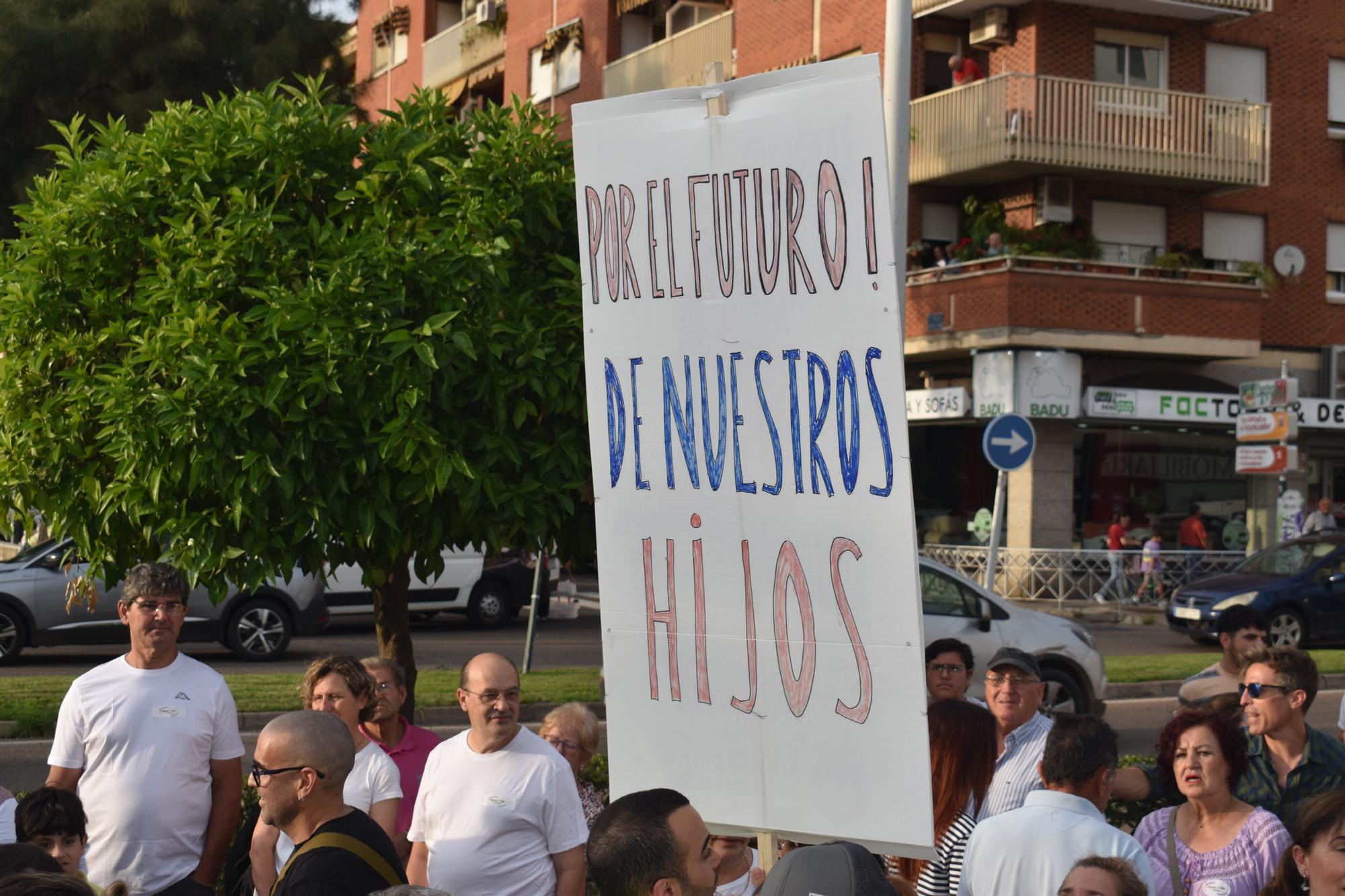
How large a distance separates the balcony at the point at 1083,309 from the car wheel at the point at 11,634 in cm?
1581

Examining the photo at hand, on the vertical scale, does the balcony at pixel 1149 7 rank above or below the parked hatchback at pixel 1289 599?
above

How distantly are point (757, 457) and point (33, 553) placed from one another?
14.7 m

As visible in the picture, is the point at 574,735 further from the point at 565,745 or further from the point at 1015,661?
the point at 1015,661

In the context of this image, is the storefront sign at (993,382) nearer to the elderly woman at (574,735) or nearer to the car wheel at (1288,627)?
the car wheel at (1288,627)

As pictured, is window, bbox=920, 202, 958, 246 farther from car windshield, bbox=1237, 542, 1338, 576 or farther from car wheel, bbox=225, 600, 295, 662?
car wheel, bbox=225, 600, 295, 662

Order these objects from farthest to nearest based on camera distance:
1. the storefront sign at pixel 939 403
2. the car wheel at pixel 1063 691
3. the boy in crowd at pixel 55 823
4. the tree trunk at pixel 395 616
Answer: the storefront sign at pixel 939 403
the car wheel at pixel 1063 691
the tree trunk at pixel 395 616
the boy in crowd at pixel 55 823

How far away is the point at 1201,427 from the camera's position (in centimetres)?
2864

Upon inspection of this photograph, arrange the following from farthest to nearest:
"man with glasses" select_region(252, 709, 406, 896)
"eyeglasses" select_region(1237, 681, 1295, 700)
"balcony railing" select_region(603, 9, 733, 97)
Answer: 1. "balcony railing" select_region(603, 9, 733, 97)
2. "eyeglasses" select_region(1237, 681, 1295, 700)
3. "man with glasses" select_region(252, 709, 406, 896)

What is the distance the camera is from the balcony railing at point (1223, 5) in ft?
86.6

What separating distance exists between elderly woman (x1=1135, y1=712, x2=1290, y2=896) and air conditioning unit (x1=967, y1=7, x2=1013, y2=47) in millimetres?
23429

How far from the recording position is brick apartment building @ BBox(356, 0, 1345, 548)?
26047 millimetres

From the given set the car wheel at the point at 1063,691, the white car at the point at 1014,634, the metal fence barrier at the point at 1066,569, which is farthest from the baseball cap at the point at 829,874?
the metal fence barrier at the point at 1066,569

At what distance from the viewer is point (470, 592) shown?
2166 centimetres

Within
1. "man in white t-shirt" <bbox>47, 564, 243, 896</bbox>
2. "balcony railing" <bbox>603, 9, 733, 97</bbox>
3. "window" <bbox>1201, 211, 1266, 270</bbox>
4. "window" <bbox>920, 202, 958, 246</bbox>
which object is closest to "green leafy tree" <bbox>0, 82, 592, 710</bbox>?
"man in white t-shirt" <bbox>47, 564, 243, 896</bbox>
